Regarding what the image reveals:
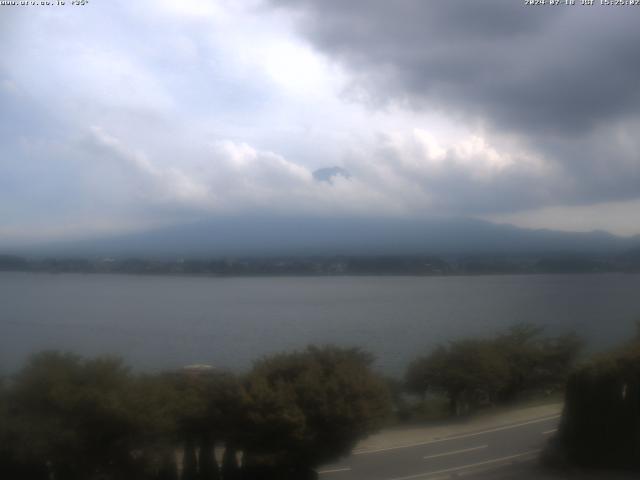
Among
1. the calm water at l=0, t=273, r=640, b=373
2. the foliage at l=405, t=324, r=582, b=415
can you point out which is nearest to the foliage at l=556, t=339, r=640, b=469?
the calm water at l=0, t=273, r=640, b=373

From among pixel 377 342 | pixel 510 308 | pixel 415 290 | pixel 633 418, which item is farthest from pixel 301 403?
pixel 415 290

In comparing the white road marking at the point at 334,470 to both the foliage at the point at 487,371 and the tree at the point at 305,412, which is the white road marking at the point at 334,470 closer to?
the tree at the point at 305,412

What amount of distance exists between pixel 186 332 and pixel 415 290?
50.2 ft

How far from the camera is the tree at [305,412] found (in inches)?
421

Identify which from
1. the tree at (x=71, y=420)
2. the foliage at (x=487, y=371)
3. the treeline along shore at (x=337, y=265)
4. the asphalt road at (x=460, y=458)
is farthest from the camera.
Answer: the treeline along shore at (x=337, y=265)

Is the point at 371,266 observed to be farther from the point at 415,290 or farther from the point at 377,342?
the point at 377,342

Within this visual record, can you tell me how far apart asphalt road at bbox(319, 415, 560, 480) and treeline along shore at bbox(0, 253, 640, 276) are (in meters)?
11.9

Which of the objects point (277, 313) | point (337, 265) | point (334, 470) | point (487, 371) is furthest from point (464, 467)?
point (337, 265)

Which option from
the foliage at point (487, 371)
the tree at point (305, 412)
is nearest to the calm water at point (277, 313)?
the foliage at point (487, 371)

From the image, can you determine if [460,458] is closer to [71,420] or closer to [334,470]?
[334,470]

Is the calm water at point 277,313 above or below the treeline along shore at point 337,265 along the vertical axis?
below

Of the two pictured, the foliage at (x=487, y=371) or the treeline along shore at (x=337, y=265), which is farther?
the treeline along shore at (x=337, y=265)

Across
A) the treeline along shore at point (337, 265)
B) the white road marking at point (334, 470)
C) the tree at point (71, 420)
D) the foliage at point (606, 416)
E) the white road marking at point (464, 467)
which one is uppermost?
the treeline along shore at point (337, 265)

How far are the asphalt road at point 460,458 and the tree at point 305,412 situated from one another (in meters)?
0.97
